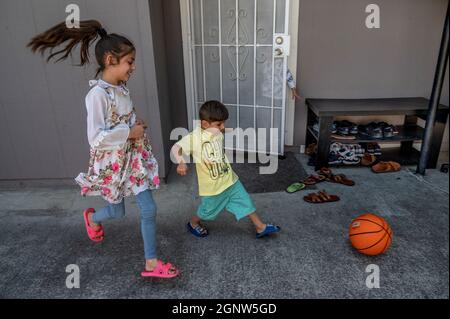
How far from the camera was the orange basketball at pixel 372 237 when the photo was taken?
2146 mm

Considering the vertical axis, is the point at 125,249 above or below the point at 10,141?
below

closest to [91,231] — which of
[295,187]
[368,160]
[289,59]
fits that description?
[295,187]

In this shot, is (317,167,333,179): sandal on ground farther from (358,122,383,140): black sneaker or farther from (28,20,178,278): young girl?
(28,20,178,278): young girl

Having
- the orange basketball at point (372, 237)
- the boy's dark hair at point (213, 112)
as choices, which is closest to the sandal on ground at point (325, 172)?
the orange basketball at point (372, 237)

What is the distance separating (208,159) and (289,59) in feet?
7.05

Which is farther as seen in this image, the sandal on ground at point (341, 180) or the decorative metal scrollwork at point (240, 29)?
the decorative metal scrollwork at point (240, 29)

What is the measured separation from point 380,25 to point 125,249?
11.8ft

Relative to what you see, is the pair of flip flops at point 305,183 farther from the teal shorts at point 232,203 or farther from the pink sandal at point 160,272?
the pink sandal at point 160,272

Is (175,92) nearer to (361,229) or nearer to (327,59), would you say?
(327,59)

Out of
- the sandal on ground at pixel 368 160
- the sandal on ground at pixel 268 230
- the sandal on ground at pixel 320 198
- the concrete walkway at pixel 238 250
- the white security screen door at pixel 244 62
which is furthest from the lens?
the sandal on ground at pixel 368 160

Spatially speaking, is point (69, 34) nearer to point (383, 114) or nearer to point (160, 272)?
point (160, 272)

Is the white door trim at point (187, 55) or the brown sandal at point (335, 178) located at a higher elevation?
the white door trim at point (187, 55)

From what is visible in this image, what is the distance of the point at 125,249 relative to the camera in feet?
7.82
